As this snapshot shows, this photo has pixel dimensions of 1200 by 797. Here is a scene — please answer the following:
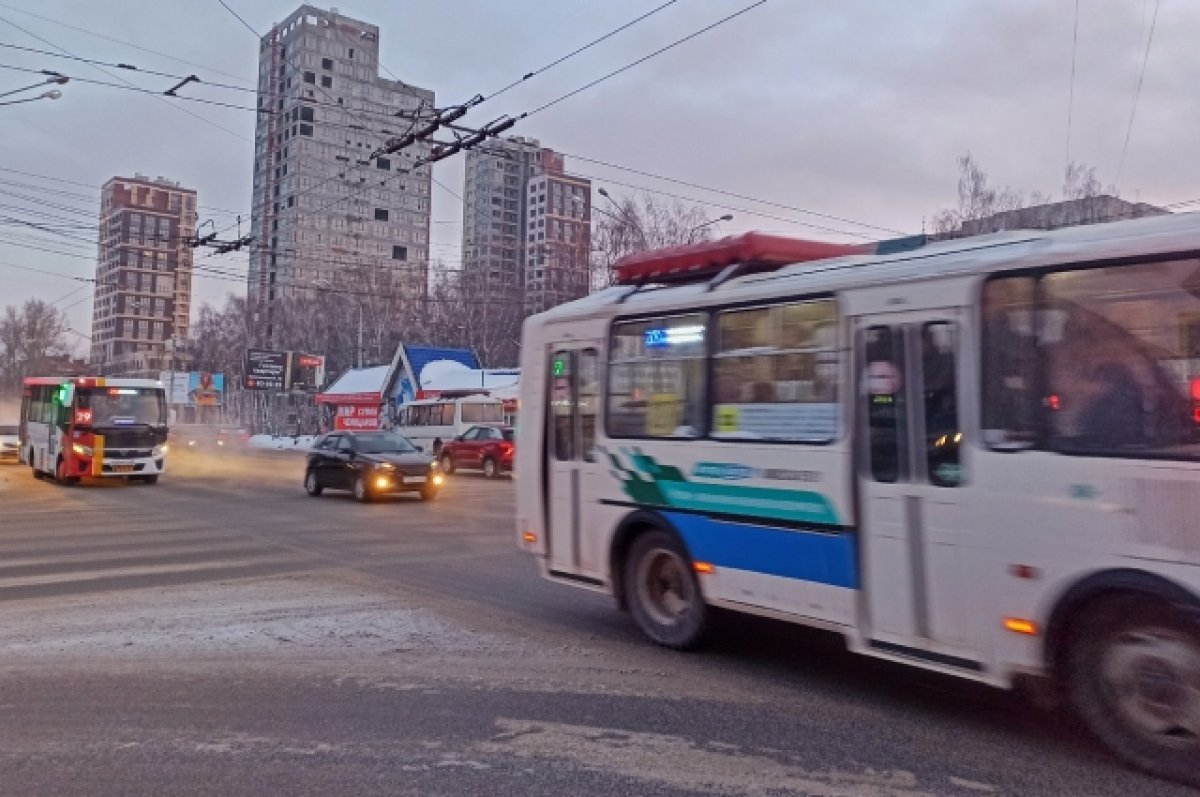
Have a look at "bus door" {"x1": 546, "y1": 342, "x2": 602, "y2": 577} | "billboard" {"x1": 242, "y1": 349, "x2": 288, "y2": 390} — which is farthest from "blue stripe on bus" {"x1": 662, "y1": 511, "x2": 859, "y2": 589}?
"billboard" {"x1": 242, "y1": 349, "x2": 288, "y2": 390}

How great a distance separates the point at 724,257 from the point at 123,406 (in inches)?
880

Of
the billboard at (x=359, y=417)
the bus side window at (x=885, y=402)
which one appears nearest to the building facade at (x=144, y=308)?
the billboard at (x=359, y=417)

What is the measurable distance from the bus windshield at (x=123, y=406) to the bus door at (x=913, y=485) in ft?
77.6

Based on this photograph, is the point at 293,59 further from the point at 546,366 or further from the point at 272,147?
the point at 546,366

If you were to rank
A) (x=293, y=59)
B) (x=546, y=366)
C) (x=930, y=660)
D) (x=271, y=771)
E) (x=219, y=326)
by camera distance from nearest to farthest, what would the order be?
(x=271, y=771) < (x=930, y=660) < (x=546, y=366) < (x=293, y=59) < (x=219, y=326)

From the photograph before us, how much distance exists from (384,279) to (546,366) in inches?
2603

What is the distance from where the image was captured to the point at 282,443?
6053cm

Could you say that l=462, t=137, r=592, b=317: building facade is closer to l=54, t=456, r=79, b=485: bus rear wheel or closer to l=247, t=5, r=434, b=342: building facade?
l=247, t=5, r=434, b=342: building facade

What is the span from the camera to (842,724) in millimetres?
5512

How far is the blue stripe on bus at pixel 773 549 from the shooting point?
5980 mm

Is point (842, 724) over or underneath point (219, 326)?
underneath

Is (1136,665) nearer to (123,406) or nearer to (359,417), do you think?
(123,406)

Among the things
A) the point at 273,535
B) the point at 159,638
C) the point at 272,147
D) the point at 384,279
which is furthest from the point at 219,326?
the point at 159,638

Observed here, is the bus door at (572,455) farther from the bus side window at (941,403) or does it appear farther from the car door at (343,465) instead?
the car door at (343,465)
